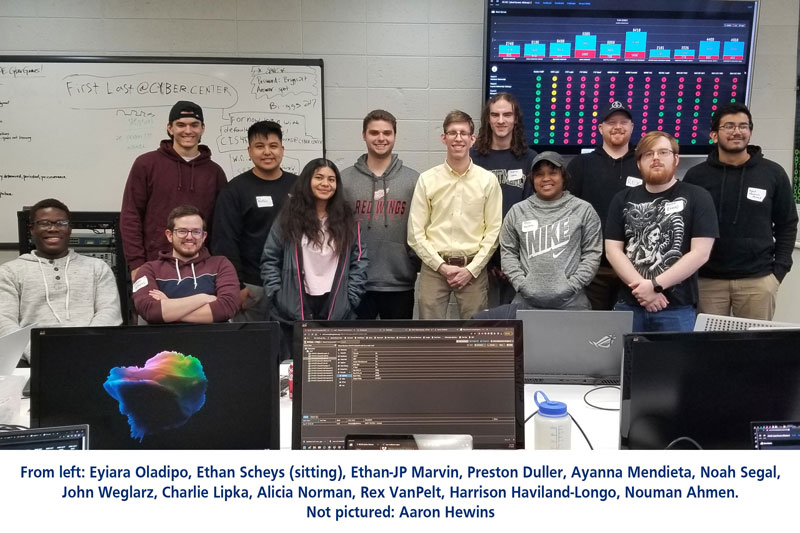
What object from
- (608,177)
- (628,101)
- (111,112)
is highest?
(628,101)

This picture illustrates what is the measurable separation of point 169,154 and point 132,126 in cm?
86

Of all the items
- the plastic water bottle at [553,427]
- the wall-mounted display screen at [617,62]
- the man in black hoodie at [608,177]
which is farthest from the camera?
the wall-mounted display screen at [617,62]

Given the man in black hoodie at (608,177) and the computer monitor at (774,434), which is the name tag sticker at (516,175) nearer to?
the man in black hoodie at (608,177)

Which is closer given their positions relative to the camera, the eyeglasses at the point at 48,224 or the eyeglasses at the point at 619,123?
the eyeglasses at the point at 48,224

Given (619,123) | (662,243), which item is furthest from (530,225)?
(619,123)

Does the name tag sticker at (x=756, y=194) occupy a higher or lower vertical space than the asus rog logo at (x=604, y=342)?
higher

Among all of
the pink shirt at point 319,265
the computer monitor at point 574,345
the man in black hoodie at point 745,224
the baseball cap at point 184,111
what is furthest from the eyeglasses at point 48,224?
the man in black hoodie at point 745,224

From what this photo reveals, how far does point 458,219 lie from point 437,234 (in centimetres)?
13

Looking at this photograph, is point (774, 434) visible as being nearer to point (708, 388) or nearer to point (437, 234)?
point (708, 388)

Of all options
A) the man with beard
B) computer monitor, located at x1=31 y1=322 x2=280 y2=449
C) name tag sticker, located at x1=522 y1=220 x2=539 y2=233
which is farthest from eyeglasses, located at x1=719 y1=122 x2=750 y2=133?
computer monitor, located at x1=31 y1=322 x2=280 y2=449

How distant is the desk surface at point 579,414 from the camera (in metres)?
1.54

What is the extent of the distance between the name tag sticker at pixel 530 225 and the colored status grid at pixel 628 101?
115cm

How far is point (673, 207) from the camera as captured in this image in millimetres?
2713

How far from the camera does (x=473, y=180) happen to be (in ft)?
10.4
